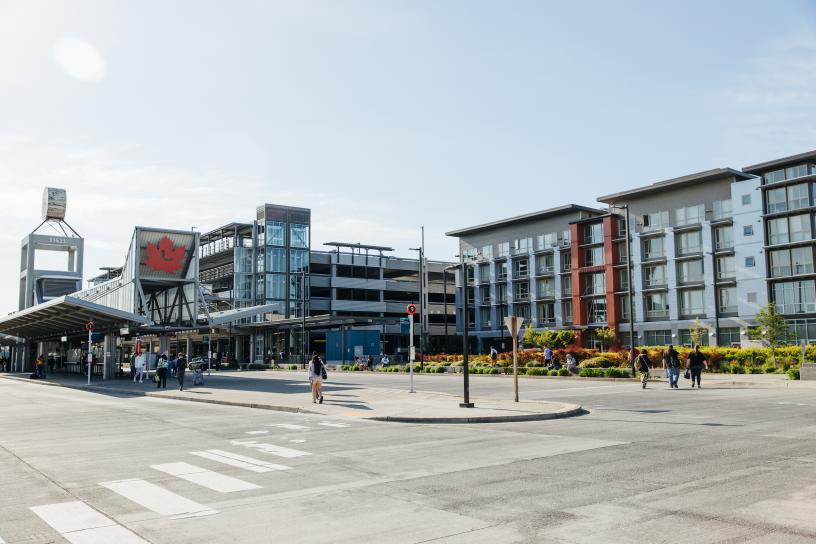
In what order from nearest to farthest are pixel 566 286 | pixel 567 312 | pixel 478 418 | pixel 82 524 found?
pixel 82 524
pixel 478 418
pixel 567 312
pixel 566 286

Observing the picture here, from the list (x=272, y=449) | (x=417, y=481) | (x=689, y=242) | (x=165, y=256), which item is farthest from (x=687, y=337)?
(x=417, y=481)

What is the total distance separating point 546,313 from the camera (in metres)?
82.3

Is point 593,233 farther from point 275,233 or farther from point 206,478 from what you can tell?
point 206,478

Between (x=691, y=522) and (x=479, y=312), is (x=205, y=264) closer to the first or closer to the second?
(x=479, y=312)

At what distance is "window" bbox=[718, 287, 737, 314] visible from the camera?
207ft

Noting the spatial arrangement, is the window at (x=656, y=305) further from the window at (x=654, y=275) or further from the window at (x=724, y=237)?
the window at (x=724, y=237)

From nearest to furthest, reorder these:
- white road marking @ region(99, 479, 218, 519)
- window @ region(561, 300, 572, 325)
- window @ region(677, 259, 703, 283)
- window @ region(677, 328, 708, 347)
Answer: white road marking @ region(99, 479, 218, 519), window @ region(677, 328, 708, 347), window @ region(677, 259, 703, 283), window @ region(561, 300, 572, 325)

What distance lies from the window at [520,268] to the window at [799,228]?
30.6 meters

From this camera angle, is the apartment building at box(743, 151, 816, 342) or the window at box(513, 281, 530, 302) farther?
the window at box(513, 281, 530, 302)

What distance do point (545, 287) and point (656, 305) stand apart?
15.0 metres

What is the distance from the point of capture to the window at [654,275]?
6988 centimetres

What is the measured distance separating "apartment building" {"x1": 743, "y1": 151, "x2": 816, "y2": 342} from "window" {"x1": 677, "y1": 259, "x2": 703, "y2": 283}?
245 inches

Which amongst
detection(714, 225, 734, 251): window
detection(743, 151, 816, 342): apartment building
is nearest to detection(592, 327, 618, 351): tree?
detection(714, 225, 734, 251): window

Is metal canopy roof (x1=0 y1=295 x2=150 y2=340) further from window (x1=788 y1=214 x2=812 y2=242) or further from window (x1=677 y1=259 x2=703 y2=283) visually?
window (x1=788 y1=214 x2=812 y2=242)
